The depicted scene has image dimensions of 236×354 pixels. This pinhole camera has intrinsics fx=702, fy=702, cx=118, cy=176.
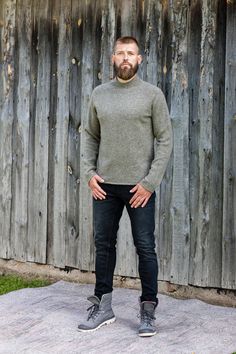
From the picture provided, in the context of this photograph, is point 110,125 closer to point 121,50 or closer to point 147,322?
point 121,50

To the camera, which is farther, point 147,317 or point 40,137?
point 40,137

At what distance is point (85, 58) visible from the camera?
629cm

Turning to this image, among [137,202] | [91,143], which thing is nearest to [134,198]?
[137,202]

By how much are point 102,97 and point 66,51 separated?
73.6 inches

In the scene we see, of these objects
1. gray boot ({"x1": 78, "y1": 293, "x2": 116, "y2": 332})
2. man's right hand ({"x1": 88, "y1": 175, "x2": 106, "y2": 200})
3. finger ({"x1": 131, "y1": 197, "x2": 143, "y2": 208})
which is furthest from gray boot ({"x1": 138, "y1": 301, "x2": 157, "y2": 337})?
man's right hand ({"x1": 88, "y1": 175, "x2": 106, "y2": 200})

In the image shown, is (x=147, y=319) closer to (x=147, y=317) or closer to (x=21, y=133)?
(x=147, y=317)

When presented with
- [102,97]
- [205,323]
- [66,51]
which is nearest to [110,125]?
[102,97]

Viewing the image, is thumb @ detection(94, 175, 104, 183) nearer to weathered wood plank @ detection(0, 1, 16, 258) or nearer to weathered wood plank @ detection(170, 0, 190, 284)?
weathered wood plank @ detection(170, 0, 190, 284)

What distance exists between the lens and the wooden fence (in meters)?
5.46

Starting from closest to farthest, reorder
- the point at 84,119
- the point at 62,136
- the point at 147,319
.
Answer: the point at 147,319, the point at 84,119, the point at 62,136

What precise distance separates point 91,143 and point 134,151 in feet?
1.36

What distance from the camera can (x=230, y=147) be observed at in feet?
17.6

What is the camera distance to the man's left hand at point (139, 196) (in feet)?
15.0

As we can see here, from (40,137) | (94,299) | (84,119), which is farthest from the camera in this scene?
(40,137)
